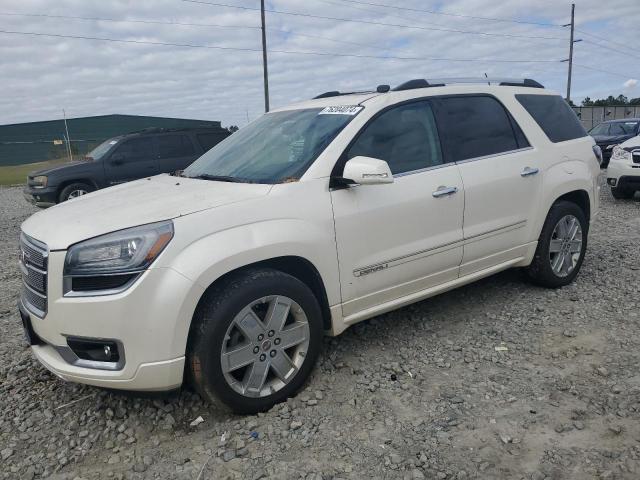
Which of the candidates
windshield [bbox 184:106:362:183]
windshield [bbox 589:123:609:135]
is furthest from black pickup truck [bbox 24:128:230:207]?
windshield [bbox 589:123:609:135]

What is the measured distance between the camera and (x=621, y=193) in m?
10.4

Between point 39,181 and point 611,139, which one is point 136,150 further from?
point 611,139

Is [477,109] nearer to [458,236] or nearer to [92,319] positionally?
[458,236]

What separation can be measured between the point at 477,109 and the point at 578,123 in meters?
1.44

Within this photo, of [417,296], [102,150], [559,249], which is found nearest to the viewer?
[417,296]

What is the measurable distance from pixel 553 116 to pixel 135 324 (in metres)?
3.96

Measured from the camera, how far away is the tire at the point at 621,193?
10.2m

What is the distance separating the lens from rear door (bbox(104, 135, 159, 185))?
11.2m

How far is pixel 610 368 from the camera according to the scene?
134 inches

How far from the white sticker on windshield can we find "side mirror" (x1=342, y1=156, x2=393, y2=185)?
566 millimetres

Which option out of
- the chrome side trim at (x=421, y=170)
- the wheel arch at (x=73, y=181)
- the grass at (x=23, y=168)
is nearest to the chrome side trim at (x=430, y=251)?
the chrome side trim at (x=421, y=170)

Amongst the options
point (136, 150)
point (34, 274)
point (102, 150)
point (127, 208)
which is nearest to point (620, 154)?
point (136, 150)

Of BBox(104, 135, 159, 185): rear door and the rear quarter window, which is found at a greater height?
the rear quarter window

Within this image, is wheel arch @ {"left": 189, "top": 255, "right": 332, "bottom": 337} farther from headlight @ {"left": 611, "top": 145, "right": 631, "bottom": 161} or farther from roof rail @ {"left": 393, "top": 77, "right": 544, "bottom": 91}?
headlight @ {"left": 611, "top": 145, "right": 631, "bottom": 161}
